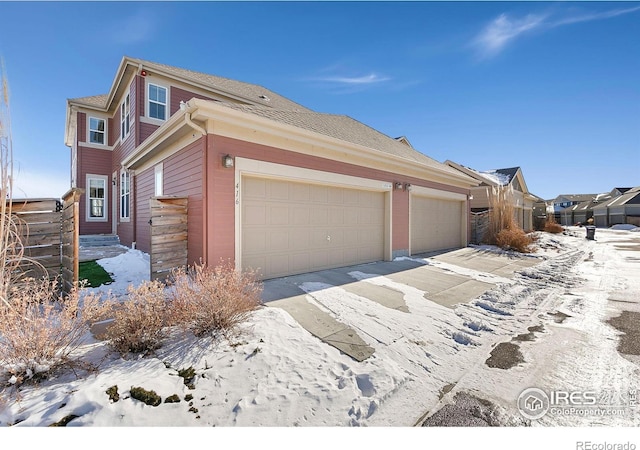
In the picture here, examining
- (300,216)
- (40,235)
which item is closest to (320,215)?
(300,216)

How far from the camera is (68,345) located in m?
2.66

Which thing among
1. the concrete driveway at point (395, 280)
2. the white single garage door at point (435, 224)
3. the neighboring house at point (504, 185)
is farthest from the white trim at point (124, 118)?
the neighboring house at point (504, 185)

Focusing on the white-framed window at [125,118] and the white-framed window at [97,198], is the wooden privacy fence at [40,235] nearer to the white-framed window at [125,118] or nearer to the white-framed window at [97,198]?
the white-framed window at [125,118]

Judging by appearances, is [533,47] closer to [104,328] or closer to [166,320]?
[166,320]

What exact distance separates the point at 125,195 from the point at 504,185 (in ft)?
74.3

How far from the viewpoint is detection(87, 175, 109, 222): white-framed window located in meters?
12.6

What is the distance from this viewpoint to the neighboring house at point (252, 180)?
5363mm

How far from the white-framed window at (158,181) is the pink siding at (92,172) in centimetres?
680

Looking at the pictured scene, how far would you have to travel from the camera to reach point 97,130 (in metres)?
13.1

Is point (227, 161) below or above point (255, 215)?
above

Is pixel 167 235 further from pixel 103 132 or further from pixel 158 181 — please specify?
pixel 103 132

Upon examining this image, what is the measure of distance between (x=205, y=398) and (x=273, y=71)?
32.6 feet

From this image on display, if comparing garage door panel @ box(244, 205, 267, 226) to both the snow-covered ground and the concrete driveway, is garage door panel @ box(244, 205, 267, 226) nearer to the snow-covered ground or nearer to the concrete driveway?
the concrete driveway

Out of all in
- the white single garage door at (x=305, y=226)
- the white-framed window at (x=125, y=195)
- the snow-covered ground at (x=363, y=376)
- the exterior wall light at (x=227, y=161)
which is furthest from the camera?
the white-framed window at (x=125, y=195)
